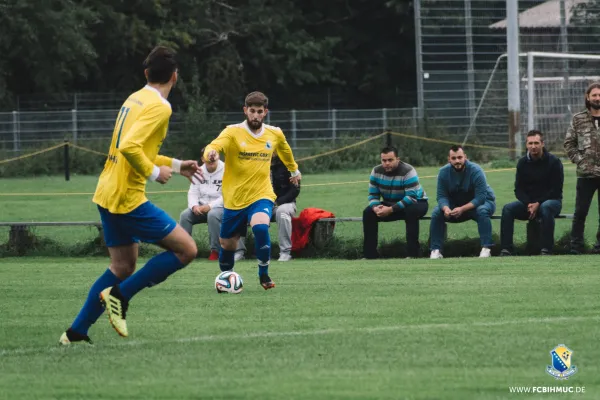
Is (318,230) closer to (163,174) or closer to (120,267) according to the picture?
(120,267)

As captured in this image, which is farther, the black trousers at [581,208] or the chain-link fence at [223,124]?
the chain-link fence at [223,124]

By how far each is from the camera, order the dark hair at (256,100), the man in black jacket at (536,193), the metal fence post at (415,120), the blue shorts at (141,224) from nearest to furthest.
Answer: the blue shorts at (141,224)
the dark hair at (256,100)
the man in black jacket at (536,193)
the metal fence post at (415,120)

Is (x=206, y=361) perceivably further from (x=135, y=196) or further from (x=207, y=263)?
(x=207, y=263)

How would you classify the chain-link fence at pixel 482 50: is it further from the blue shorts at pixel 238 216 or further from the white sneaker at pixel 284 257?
the blue shorts at pixel 238 216

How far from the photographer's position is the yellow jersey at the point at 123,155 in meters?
8.48

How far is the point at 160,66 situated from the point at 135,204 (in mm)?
960

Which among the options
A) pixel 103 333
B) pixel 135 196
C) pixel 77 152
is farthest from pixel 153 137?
pixel 77 152

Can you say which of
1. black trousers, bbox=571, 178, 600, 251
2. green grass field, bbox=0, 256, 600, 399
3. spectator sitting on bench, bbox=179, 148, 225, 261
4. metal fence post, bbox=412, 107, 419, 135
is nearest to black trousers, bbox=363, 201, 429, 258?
black trousers, bbox=571, 178, 600, 251

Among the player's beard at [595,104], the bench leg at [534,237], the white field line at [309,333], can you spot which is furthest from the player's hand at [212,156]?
the player's beard at [595,104]

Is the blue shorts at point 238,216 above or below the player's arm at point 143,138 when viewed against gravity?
below

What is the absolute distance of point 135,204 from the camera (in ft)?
28.3

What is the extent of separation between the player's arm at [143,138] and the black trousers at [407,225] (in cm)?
826

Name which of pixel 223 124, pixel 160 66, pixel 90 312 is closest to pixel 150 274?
pixel 90 312

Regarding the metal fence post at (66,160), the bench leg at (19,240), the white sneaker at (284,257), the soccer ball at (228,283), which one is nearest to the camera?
the soccer ball at (228,283)
